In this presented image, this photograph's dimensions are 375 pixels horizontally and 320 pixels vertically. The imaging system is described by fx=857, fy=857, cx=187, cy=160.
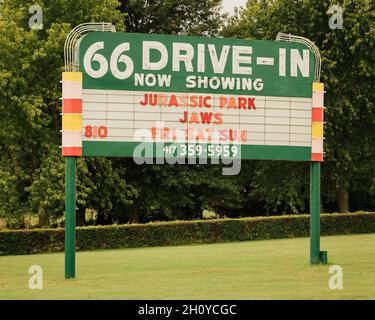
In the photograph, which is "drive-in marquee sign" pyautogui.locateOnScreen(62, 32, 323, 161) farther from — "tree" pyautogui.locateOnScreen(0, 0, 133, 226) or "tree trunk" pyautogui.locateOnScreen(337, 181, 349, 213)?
"tree trunk" pyautogui.locateOnScreen(337, 181, 349, 213)

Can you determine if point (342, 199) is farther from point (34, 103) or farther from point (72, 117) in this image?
point (72, 117)

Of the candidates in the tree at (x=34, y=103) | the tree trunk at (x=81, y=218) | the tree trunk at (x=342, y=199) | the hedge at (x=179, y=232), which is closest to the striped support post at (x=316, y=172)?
the hedge at (x=179, y=232)

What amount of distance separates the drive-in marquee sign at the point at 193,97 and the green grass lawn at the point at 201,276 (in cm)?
289

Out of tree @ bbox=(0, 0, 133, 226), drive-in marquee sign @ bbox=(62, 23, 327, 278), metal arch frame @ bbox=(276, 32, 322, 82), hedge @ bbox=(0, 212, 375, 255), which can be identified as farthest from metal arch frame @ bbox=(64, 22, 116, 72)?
tree @ bbox=(0, 0, 133, 226)

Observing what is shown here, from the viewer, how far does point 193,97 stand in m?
20.5

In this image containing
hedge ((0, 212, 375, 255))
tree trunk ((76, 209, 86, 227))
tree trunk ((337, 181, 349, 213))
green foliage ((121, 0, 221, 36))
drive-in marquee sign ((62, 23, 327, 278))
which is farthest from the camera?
green foliage ((121, 0, 221, 36))

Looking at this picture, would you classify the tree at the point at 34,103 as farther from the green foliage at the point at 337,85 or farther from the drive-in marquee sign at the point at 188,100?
the drive-in marquee sign at the point at 188,100

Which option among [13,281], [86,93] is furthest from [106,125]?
[13,281]

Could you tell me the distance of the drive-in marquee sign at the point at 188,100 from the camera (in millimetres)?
19453

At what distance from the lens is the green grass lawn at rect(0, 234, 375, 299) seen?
15.4 m

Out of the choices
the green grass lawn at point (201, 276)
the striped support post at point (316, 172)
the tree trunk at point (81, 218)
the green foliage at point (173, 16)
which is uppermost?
the green foliage at point (173, 16)

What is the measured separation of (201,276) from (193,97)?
4.35 m

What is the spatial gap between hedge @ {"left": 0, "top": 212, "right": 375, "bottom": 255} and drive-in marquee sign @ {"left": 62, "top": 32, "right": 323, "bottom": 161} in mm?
14116

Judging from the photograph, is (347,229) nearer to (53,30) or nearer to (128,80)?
(53,30)
